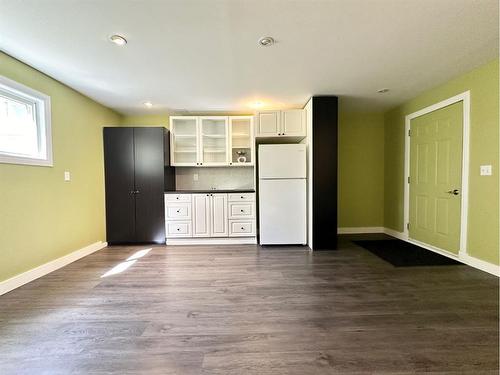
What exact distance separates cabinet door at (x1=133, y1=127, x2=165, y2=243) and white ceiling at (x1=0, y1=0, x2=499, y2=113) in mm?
929

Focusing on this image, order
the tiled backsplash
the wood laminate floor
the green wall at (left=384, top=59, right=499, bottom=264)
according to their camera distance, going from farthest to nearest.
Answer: the tiled backsplash < the green wall at (left=384, top=59, right=499, bottom=264) < the wood laminate floor

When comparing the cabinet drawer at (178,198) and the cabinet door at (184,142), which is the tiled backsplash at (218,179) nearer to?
the cabinet door at (184,142)

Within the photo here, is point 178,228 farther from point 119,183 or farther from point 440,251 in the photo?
point 440,251

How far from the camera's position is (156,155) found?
12.4 feet

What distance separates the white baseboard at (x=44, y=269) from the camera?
216cm

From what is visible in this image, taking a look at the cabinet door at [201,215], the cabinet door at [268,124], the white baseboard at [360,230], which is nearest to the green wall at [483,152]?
the white baseboard at [360,230]

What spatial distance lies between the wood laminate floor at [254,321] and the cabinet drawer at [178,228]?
1070mm

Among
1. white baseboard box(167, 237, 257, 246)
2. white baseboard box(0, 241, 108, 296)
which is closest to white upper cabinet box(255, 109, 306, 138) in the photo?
white baseboard box(167, 237, 257, 246)

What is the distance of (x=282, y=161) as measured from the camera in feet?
11.6

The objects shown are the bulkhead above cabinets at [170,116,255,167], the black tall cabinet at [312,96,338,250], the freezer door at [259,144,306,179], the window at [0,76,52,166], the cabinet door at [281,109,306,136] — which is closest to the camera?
the window at [0,76,52,166]

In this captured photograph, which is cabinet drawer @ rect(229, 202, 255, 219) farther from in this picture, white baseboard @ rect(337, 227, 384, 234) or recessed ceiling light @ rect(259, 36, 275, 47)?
recessed ceiling light @ rect(259, 36, 275, 47)

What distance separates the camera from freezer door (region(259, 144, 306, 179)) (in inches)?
139

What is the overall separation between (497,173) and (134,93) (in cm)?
466

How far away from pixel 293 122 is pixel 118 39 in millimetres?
2567
